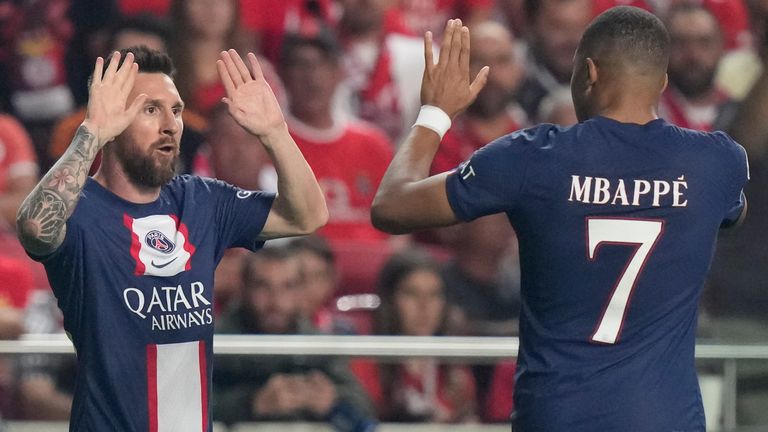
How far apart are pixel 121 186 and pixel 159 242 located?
0.21 metres

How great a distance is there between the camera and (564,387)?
143 inches

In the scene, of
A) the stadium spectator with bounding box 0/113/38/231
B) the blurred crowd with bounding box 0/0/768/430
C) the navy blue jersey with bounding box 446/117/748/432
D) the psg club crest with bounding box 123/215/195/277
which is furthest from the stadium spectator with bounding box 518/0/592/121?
the navy blue jersey with bounding box 446/117/748/432

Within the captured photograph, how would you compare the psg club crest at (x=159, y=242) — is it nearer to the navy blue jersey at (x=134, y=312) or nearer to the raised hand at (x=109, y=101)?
the navy blue jersey at (x=134, y=312)

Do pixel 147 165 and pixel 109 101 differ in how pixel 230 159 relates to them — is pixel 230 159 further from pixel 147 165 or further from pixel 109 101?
pixel 109 101

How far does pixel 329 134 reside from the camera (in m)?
7.24

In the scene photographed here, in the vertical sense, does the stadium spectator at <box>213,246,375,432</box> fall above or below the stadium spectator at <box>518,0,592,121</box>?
below

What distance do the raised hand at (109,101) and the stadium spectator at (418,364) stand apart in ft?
7.43

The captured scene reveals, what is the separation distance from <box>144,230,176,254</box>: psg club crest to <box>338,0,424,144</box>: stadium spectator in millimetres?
3409

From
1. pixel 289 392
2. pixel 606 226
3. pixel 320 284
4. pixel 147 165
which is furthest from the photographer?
pixel 320 284

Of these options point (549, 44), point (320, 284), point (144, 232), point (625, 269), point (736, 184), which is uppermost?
point (549, 44)

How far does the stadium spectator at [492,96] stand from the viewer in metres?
7.28

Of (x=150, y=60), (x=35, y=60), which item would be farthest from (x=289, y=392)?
(x=35, y=60)

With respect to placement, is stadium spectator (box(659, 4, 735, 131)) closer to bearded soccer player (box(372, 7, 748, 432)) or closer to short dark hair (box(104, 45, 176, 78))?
bearded soccer player (box(372, 7, 748, 432))

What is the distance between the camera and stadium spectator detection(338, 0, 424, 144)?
7.44m
